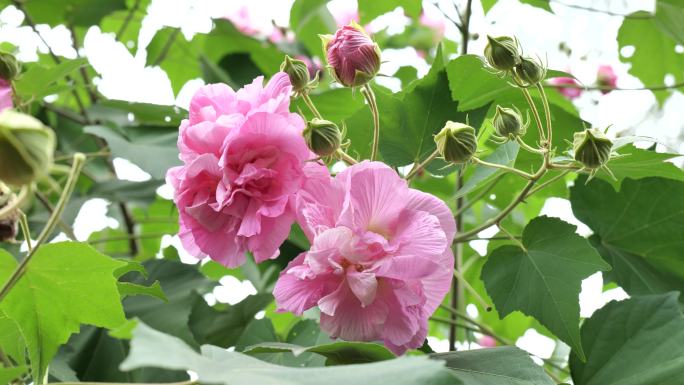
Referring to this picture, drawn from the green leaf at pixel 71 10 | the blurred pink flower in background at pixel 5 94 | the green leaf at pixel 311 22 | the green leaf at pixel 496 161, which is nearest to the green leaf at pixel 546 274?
the green leaf at pixel 496 161

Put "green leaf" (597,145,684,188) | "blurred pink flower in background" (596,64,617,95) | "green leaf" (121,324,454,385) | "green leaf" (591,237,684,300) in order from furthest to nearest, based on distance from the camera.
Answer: "blurred pink flower in background" (596,64,617,95) → "green leaf" (591,237,684,300) → "green leaf" (597,145,684,188) → "green leaf" (121,324,454,385)

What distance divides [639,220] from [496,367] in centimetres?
36

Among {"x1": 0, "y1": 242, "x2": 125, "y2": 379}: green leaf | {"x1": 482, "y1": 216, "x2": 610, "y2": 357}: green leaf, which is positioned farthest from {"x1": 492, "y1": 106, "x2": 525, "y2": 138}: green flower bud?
{"x1": 0, "y1": 242, "x2": 125, "y2": 379}: green leaf

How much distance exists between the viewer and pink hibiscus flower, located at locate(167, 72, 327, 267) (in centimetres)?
69

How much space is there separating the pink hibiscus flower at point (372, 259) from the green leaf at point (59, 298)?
0.15 m

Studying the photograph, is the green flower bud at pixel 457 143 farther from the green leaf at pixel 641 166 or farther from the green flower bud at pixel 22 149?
the green flower bud at pixel 22 149

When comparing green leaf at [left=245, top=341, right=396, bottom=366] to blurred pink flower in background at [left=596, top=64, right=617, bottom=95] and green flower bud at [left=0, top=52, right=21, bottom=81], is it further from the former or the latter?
blurred pink flower in background at [left=596, top=64, right=617, bottom=95]

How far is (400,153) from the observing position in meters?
0.79

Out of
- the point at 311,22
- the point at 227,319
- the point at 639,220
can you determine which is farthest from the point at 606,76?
the point at 227,319

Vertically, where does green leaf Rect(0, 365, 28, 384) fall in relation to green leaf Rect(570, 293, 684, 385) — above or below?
above

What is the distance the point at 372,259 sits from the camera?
25.9 inches

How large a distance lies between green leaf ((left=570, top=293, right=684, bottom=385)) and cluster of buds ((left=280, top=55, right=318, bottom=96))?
35 cm

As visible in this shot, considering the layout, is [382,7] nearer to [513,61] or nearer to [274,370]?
[513,61]

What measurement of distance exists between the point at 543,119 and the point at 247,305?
17.0 inches
